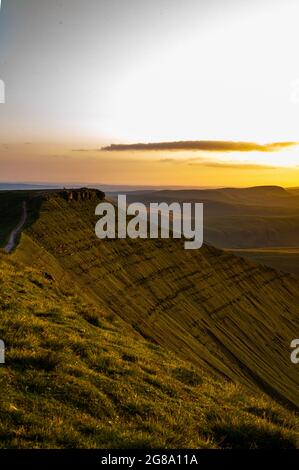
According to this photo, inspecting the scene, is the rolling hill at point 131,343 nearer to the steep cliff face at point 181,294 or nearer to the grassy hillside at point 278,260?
the steep cliff face at point 181,294

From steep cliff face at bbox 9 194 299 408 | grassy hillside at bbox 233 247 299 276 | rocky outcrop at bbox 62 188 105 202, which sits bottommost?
grassy hillside at bbox 233 247 299 276

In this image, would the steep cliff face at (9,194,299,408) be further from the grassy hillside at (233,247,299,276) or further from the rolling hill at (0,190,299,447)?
the grassy hillside at (233,247,299,276)

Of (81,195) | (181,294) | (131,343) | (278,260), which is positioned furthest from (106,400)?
(278,260)

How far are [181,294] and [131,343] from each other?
3476 cm

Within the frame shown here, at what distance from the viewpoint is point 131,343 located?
55.8 feet

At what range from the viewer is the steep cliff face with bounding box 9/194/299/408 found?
3716 cm

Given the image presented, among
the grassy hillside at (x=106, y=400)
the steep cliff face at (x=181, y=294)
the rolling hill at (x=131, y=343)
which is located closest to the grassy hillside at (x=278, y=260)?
the steep cliff face at (x=181, y=294)

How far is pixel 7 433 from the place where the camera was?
745cm

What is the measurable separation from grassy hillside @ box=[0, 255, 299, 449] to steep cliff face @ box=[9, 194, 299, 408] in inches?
692

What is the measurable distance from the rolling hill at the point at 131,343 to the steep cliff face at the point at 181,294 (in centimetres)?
22

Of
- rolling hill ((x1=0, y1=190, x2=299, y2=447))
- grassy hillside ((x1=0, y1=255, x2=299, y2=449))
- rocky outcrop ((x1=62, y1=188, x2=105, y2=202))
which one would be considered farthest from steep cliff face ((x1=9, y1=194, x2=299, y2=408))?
grassy hillside ((x1=0, y1=255, x2=299, y2=449))

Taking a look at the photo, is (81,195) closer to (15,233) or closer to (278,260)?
(15,233)

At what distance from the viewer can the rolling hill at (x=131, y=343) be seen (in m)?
9.01
